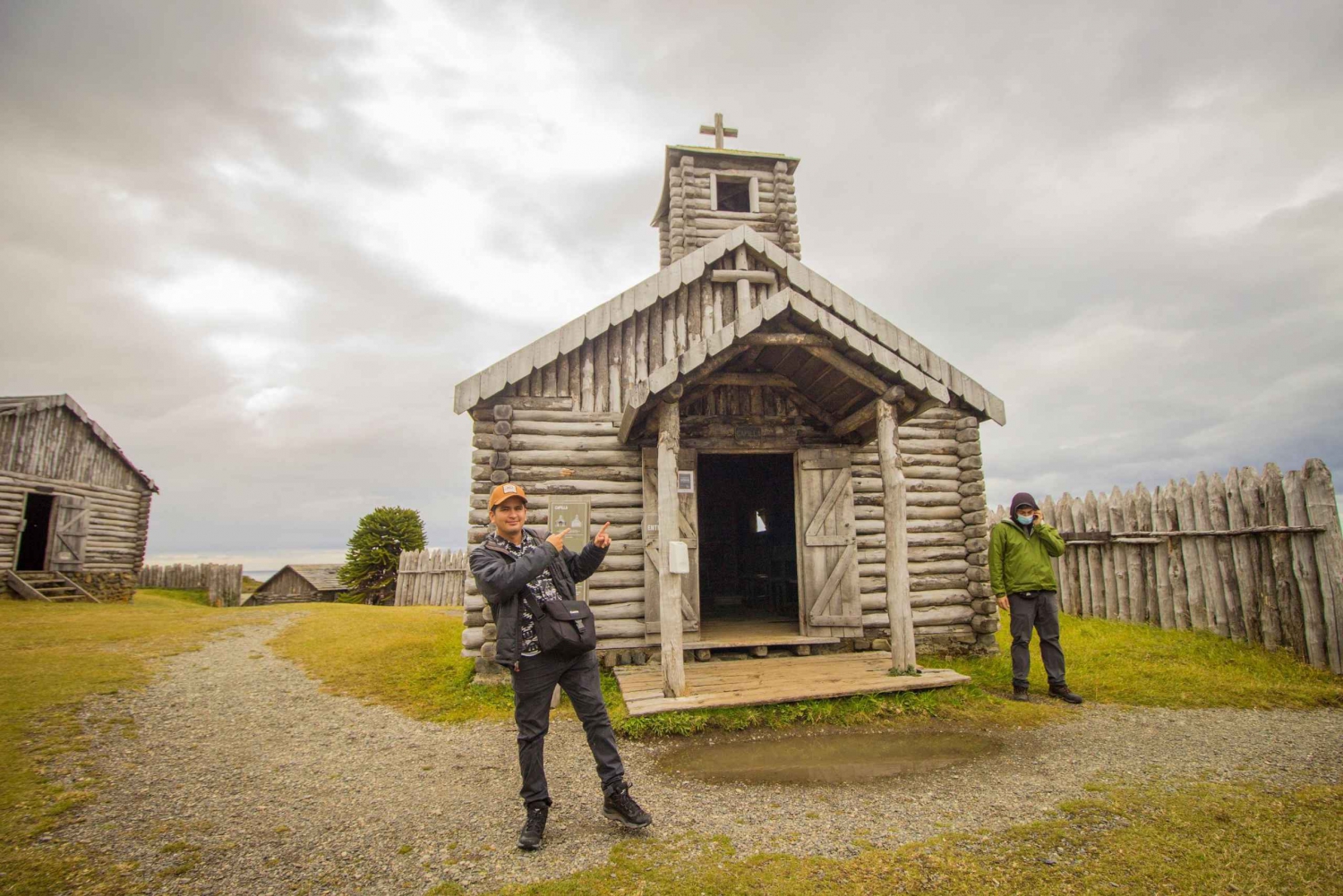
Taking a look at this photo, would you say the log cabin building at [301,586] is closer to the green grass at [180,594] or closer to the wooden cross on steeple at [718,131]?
the green grass at [180,594]

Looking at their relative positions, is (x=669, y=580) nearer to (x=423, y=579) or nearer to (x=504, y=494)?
(x=504, y=494)

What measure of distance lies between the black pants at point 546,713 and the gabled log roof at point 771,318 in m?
3.38

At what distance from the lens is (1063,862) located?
368 cm

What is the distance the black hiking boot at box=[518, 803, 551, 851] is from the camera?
3938 millimetres

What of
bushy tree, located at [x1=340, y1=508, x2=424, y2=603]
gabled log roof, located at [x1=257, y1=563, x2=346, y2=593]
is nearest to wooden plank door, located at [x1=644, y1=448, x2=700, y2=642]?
bushy tree, located at [x1=340, y1=508, x2=424, y2=603]

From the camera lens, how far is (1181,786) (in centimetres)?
475

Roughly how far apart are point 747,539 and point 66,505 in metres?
19.9

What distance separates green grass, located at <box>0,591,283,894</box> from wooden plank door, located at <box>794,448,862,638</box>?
24.9 feet

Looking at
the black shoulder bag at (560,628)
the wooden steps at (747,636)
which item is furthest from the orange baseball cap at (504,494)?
the wooden steps at (747,636)

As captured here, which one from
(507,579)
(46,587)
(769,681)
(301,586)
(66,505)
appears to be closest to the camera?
(507,579)

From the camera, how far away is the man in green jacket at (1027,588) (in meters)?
7.55

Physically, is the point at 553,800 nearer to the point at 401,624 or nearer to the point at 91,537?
the point at 401,624

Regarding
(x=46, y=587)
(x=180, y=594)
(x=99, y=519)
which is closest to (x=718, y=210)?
(x=46, y=587)

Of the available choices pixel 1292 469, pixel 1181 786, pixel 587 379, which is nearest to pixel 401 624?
pixel 587 379
